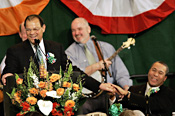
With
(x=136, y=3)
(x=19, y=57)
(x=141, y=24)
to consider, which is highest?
(x=136, y=3)

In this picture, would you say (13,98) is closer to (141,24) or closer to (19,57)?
(19,57)

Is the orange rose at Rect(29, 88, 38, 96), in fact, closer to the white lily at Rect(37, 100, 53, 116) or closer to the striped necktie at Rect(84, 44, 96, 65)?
the white lily at Rect(37, 100, 53, 116)

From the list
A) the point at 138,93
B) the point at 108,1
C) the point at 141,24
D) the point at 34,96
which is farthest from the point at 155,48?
the point at 34,96

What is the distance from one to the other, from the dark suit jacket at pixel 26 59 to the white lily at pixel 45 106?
764 millimetres

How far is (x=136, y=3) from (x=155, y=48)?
804 millimetres

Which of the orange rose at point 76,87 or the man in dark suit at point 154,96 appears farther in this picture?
Result: the man in dark suit at point 154,96

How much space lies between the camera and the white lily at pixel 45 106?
197cm

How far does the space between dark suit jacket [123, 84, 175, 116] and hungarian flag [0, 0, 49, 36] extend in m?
1.77

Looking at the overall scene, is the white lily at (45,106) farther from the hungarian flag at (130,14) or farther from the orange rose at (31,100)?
the hungarian flag at (130,14)

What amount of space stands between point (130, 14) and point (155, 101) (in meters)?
1.64

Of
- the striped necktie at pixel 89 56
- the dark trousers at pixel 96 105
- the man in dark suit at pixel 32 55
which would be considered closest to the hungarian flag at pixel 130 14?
the striped necktie at pixel 89 56

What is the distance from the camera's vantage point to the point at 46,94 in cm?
204

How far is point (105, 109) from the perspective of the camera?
316 centimetres

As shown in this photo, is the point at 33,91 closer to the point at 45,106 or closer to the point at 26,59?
the point at 45,106
